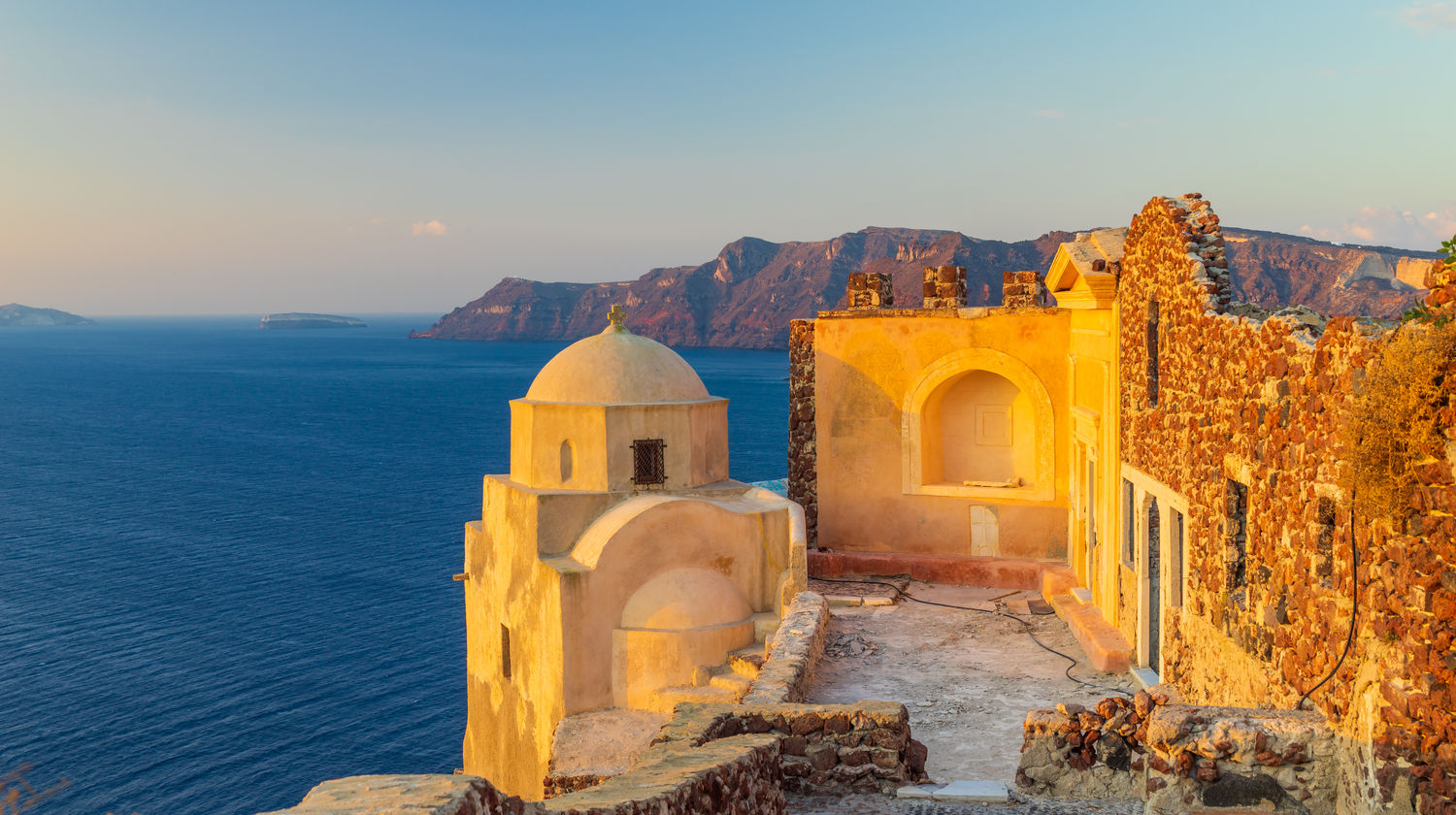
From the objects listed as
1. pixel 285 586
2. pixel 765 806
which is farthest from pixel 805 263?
pixel 765 806

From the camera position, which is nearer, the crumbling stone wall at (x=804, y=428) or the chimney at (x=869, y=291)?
the crumbling stone wall at (x=804, y=428)

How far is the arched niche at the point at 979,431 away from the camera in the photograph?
17.3 meters

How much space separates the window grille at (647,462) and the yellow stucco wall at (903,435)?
305cm

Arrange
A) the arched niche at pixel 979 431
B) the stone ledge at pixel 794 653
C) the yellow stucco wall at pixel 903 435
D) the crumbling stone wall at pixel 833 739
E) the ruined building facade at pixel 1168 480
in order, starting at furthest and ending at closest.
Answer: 1. the arched niche at pixel 979 431
2. the yellow stucco wall at pixel 903 435
3. the stone ledge at pixel 794 653
4. the crumbling stone wall at pixel 833 739
5. the ruined building facade at pixel 1168 480

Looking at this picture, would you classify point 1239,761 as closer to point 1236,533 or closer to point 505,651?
point 1236,533

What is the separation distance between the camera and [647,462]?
54.2ft

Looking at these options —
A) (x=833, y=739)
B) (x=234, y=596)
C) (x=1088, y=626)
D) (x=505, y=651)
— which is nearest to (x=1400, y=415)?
(x=833, y=739)

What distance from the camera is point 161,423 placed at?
90.9m

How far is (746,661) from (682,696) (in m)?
0.99

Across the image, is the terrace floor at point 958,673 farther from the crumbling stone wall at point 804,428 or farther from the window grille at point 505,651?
the window grille at point 505,651

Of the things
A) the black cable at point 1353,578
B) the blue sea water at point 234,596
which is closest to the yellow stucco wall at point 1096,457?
the black cable at point 1353,578

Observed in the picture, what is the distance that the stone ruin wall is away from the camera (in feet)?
18.9

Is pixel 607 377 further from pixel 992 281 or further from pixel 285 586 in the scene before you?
pixel 992 281

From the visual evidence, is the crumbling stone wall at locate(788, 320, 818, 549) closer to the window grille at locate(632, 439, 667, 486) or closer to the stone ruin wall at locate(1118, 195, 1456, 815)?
the window grille at locate(632, 439, 667, 486)
